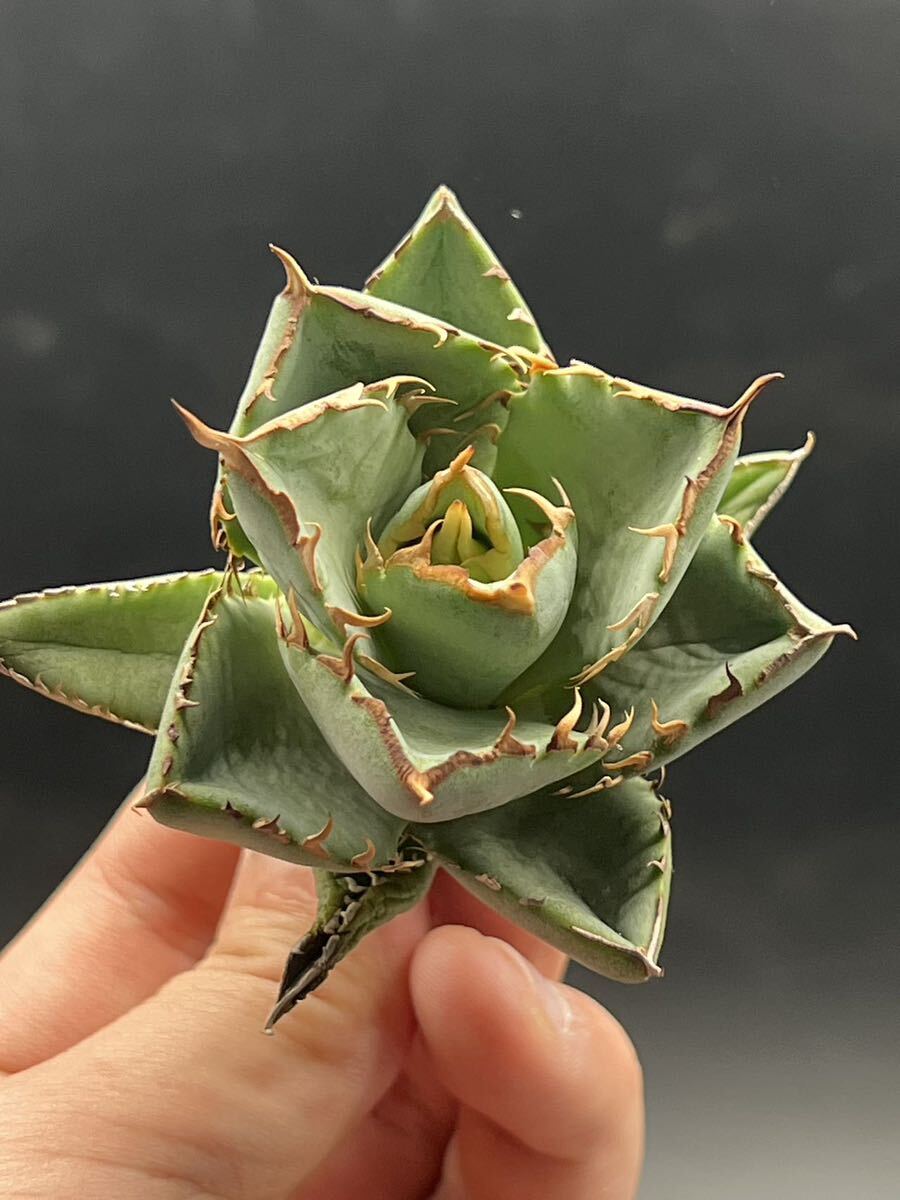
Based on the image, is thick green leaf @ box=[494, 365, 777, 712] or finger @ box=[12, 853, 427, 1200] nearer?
thick green leaf @ box=[494, 365, 777, 712]

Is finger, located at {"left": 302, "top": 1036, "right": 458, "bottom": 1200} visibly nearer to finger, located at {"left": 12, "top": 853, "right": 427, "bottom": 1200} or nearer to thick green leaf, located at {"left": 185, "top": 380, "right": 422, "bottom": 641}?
finger, located at {"left": 12, "top": 853, "right": 427, "bottom": 1200}

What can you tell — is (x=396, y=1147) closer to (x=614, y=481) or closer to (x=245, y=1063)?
(x=245, y=1063)

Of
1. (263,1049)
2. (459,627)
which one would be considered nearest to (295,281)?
(459,627)

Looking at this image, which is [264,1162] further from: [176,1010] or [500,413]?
[500,413]

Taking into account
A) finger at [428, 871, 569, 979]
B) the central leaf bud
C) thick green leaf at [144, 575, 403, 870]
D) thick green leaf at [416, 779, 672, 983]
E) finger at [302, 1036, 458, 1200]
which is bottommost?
finger at [302, 1036, 458, 1200]

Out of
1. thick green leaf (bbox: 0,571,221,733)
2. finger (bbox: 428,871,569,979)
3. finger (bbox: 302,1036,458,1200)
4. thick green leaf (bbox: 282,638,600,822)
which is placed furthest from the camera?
finger (bbox: 302,1036,458,1200)

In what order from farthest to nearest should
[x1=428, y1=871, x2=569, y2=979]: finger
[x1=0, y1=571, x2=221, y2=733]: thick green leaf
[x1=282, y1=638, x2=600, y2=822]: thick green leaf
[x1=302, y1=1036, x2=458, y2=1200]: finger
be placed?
1. [x1=302, y1=1036, x2=458, y2=1200]: finger
2. [x1=428, y1=871, x2=569, y2=979]: finger
3. [x1=0, y1=571, x2=221, y2=733]: thick green leaf
4. [x1=282, y1=638, x2=600, y2=822]: thick green leaf

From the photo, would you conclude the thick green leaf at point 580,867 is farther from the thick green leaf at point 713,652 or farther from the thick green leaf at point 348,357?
the thick green leaf at point 348,357

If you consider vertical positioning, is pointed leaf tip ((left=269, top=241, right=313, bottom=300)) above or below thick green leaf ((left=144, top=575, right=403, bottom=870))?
above

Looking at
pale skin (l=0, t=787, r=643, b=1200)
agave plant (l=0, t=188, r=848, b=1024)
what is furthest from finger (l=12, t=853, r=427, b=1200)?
agave plant (l=0, t=188, r=848, b=1024)
